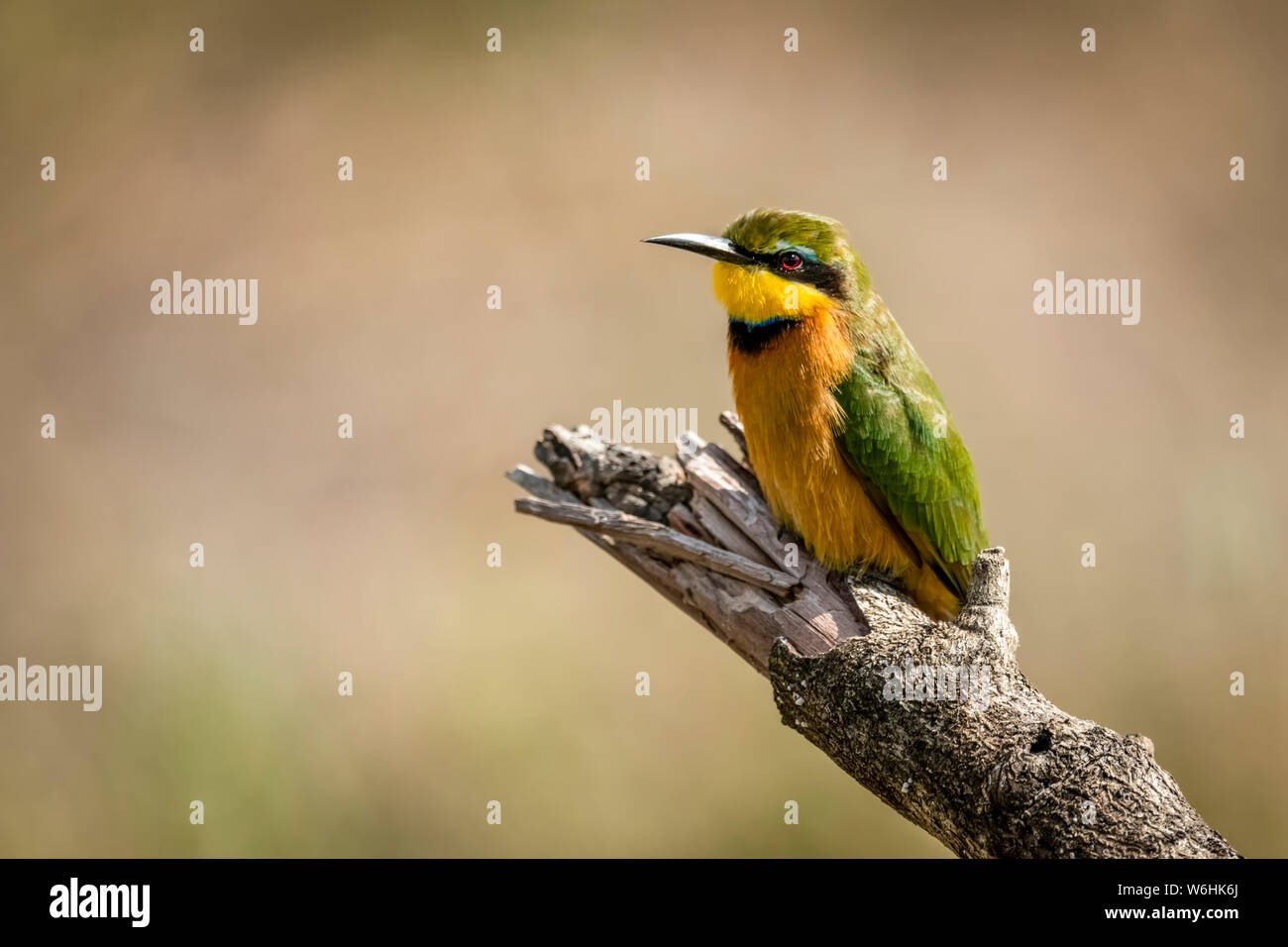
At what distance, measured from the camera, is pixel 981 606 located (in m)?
3.10

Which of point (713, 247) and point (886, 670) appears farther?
point (713, 247)

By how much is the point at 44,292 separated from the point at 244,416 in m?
1.83

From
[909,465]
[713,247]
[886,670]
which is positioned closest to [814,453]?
[909,465]

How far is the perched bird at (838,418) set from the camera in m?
3.88

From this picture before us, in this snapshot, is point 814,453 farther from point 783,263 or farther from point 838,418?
point 783,263

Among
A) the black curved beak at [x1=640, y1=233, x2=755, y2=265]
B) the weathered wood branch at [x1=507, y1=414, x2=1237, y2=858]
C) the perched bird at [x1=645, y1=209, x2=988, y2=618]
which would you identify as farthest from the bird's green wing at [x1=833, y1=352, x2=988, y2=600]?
the black curved beak at [x1=640, y1=233, x2=755, y2=265]

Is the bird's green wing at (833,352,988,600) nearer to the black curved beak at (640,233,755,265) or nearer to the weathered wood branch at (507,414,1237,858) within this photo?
the weathered wood branch at (507,414,1237,858)

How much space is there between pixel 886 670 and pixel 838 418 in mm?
1225

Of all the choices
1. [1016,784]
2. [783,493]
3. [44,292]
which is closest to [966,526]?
[783,493]

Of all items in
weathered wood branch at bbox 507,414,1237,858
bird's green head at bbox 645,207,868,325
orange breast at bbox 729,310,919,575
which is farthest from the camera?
bird's green head at bbox 645,207,868,325

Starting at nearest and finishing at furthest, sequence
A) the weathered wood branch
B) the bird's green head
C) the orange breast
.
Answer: the weathered wood branch, the orange breast, the bird's green head

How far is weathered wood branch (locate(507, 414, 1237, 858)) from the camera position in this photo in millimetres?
2496

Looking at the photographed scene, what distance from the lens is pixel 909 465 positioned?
12.8ft
